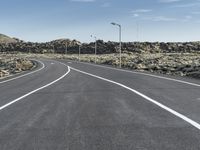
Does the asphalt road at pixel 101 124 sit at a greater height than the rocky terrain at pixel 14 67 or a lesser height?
greater

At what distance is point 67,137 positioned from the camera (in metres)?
7.30

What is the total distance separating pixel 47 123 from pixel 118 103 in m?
3.98

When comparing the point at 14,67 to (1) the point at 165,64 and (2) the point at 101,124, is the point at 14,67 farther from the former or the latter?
(2) the point at 101,124

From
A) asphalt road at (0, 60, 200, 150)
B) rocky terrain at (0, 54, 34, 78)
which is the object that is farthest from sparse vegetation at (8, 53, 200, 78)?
asphalt road at (0, 60, 200, 150)

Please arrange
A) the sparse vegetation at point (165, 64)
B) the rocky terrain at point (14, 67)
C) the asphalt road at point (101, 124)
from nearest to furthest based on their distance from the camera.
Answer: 1. the asphalt road at point (101, 124)
2. the sparse vegetation at point (165, 64)
3. the rocky terrain at point (14, 67)

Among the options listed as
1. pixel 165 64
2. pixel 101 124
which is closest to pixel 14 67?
pixel 165 64

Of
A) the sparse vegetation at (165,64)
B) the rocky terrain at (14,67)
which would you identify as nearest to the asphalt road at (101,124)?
the sparse vegetation at (165,64)

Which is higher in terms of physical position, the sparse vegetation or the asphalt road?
the asphalt road

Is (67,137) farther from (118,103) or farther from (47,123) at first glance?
(118,103)

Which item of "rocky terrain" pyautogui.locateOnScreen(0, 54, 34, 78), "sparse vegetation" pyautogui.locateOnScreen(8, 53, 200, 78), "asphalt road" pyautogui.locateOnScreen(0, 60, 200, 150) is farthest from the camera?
"rocky terrain" pyautogui.locateOnScreen(0, 54, 34, 78)

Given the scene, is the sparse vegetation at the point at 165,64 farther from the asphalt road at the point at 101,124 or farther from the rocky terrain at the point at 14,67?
the asphalt road at the point at 101,124

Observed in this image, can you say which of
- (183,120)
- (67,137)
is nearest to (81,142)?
(67,137)

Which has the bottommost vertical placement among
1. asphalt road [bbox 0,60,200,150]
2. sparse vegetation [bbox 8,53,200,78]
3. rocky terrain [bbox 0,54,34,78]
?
rocky terrain [bbox 0,54,34,78]

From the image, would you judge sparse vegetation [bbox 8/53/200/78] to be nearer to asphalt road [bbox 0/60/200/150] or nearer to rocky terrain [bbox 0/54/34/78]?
rocky terrain [bbox 0/54/34/78]
